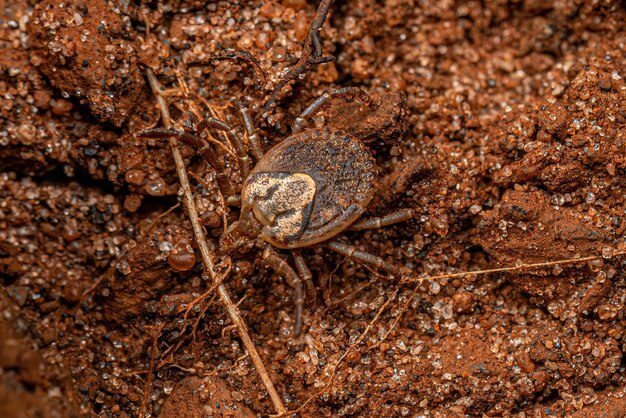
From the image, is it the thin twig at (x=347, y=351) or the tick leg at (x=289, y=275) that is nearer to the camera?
the tick leg at (x=289, y=275)

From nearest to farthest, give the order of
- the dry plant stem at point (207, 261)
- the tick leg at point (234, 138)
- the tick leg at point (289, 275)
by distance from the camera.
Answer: the tick leg at point (289, 275)
the dry plant stem at point (207, 261)
the tick leg at point (234, 138)

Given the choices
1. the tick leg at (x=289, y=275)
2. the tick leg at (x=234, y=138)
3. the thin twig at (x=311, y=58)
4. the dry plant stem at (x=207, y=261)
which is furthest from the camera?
the thin twig at (x=311, y=58)

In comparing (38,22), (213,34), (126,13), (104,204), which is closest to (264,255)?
(104,204)

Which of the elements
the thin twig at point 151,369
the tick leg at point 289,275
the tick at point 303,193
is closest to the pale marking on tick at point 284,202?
the tick at point 303,193

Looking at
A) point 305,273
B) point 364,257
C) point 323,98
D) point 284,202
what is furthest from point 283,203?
point 323,98

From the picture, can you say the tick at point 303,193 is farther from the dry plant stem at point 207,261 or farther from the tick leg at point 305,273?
the dry plant stem at point 207,261

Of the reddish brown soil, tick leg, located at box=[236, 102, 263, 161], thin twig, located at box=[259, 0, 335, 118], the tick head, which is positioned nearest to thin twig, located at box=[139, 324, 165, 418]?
the reddish brown soil

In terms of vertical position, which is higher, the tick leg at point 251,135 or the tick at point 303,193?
the tick leg at point 251,135

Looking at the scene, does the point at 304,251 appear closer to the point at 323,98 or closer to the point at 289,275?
the point at 289,275
